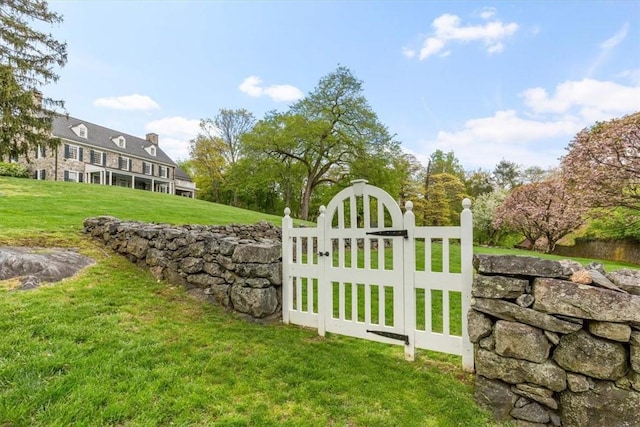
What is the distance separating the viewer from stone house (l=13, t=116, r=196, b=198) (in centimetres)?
2300

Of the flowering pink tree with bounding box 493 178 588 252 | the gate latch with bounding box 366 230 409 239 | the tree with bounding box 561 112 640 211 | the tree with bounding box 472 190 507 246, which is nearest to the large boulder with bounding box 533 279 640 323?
the gate latch with bounding box 366 230 409 239

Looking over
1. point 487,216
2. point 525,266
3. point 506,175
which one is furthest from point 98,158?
point 506,175

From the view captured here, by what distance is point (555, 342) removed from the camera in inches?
80.9

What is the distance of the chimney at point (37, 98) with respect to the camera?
36.8 feet

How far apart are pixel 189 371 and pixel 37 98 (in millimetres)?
14504

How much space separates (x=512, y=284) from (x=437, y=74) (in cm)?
1180

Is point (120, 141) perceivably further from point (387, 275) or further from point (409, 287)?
point (409, 287)

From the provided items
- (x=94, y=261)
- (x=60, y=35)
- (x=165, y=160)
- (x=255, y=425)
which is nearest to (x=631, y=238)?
(x=255, y=425)

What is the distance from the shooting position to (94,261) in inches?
200

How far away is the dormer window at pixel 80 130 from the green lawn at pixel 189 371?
91.3 feet

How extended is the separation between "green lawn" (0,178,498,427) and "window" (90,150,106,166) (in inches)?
1074

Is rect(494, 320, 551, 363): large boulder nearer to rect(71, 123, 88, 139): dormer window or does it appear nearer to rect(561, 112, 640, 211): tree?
rect(561, 112, 640, 211): tree

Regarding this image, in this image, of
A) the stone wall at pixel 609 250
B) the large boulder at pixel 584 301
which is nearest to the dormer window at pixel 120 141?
the large boulder at pixel 584 301

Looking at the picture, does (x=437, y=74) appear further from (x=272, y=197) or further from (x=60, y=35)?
(x=272, y=197)
